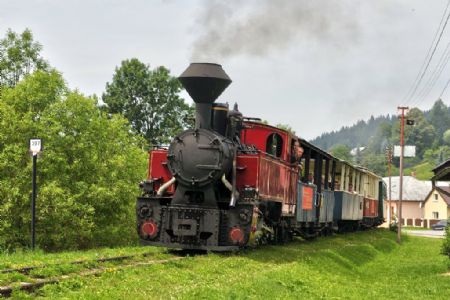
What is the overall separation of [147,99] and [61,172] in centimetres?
3999

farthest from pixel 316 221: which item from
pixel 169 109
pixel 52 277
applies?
pixel 169 109

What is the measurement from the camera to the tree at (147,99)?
66.4m

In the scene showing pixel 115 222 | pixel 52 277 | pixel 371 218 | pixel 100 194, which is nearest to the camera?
pixel 52 277

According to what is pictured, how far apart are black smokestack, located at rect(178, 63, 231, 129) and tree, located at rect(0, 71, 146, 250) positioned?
1154 cm

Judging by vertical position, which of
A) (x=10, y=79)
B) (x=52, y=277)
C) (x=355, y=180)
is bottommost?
(x=52, y=277)

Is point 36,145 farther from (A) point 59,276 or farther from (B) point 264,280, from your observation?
(B) point 264,280

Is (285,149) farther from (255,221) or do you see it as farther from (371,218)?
(371,218)

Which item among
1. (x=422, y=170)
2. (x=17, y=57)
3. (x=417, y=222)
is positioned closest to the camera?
(x=17, y=57)

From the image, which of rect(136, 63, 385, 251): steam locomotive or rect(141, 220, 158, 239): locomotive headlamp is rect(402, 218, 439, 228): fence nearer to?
rect(136, 63, 385, 251): steam locomotive

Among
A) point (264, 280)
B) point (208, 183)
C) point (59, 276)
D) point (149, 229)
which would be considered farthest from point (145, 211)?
point (59, 276)

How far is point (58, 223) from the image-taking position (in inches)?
1038

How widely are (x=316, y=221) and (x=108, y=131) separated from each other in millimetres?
10881

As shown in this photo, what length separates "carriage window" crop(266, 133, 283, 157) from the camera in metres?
18.8

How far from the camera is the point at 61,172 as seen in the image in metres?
27.6
